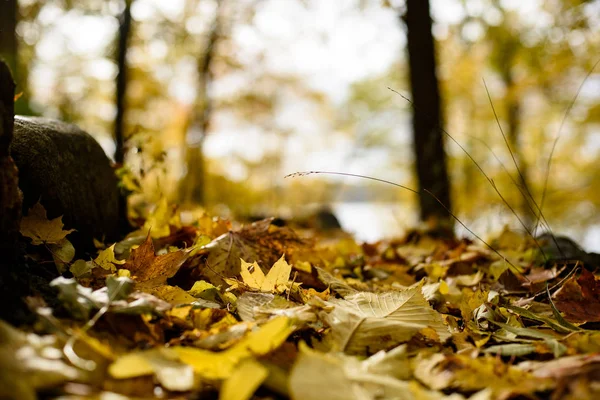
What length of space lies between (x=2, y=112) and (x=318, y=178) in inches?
534

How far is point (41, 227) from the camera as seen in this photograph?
3.47 ft

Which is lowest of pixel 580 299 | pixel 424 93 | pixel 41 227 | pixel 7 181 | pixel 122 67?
pixel 580 299

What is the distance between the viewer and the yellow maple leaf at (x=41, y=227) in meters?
1.04

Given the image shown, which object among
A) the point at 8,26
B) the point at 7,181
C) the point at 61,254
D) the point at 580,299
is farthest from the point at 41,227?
the point at 8,26

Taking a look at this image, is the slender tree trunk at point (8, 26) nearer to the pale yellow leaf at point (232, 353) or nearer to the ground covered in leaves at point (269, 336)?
the ground covered in leaves at point (269, 336)

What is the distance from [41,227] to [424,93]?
324 cm

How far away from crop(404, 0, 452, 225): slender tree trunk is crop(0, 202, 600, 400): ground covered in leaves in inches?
89.2

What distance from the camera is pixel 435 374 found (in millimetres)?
696

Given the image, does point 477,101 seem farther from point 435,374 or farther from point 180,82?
point 435,374

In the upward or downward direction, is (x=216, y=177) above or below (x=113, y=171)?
below

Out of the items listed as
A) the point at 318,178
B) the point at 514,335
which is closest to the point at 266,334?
the point at 514,335

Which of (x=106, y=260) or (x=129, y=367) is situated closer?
(x=129, y=367)

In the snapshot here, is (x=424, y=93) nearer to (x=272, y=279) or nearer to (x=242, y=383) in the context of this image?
(x=272, y=279)

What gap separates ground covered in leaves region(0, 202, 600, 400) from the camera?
0.59m
